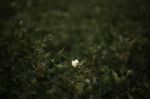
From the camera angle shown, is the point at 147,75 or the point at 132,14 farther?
the point at 132,14

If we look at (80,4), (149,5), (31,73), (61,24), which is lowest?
(31,73)

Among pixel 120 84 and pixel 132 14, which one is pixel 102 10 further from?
pixel 120 84

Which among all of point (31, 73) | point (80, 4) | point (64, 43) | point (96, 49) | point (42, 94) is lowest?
point (42, 94)

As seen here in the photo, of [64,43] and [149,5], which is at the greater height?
[149,5]

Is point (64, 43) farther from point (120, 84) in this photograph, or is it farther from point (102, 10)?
point (120, 84)

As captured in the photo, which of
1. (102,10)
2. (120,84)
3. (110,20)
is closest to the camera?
(120,84)

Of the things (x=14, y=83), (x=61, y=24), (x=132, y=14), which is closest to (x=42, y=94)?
(x=14, y=83)

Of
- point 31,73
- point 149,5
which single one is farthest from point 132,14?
point 31,73

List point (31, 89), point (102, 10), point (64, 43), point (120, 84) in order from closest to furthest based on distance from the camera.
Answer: point (31, 89)
point (120, 84)
point (64, 43)
point (102, 10)

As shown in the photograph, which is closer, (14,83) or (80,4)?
(14,83)
